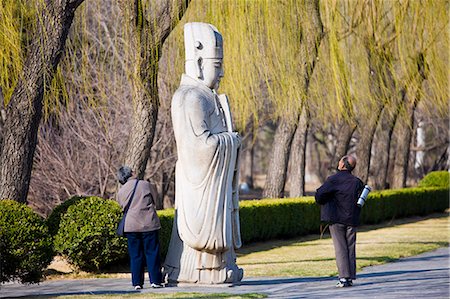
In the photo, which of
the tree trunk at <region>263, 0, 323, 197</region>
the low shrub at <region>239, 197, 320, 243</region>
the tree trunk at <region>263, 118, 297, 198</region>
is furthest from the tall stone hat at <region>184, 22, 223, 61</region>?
the tree trunk at <region>263, 118, 297, 198</region>

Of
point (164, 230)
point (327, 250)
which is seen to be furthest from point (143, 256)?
point (327, 250)

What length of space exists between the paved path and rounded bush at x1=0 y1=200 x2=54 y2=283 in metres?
0.27

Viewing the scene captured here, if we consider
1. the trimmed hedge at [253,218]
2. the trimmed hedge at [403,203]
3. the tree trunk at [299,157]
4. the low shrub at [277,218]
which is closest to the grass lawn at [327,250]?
the low shrub at [277,218]

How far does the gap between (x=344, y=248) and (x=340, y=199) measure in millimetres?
654

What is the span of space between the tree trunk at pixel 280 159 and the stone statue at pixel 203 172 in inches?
445

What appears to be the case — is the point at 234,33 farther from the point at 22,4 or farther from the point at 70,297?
the point at 70,297

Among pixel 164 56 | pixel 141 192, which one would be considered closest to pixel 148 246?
pixel 141 192

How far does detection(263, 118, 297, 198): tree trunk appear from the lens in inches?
1022

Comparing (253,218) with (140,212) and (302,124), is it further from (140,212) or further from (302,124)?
(140,212)

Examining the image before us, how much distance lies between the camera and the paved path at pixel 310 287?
43.9ft

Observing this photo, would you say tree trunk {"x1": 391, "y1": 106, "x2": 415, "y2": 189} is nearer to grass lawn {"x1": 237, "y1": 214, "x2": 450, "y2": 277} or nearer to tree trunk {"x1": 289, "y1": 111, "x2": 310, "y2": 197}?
grass lawn {"x1": 237, "y1": 214, "x2": 450, "y2": 277}

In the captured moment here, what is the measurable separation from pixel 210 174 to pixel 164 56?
32.7 feet

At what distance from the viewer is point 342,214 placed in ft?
47.3

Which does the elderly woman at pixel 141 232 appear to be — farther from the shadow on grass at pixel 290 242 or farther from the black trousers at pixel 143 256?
the shadow on grass at pixel 290 242
